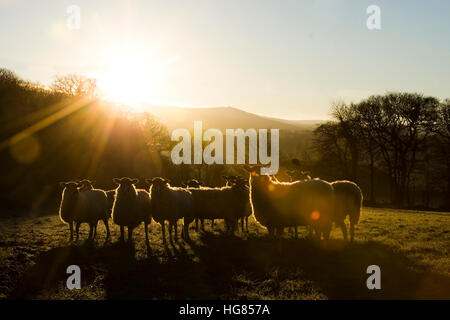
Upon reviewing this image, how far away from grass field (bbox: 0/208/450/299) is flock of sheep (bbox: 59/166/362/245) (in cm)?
93

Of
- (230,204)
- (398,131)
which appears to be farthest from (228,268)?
(398,131)

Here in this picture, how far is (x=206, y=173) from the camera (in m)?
68.7

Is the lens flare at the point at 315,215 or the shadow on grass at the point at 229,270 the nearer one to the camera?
the shadow on grass at the point at 229,270

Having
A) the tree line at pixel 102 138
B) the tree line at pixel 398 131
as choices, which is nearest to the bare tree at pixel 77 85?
the tree line at pixel 102 138

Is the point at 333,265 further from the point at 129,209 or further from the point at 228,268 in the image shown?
the point at 129,209

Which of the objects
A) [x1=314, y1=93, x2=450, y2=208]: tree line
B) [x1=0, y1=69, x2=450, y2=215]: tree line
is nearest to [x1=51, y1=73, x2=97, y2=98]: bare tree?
[x1=0, y1=69, x2=450, y2=215]: tree line

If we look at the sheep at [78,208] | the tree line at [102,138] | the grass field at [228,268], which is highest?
the tree line at [102,138]

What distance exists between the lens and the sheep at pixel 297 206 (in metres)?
12.9

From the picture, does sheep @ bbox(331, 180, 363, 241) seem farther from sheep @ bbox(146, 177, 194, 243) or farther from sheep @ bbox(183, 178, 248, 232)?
sheep @ bbox(146, 177, 194, 243)

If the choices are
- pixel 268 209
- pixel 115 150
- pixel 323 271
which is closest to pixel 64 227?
pixel 268 209

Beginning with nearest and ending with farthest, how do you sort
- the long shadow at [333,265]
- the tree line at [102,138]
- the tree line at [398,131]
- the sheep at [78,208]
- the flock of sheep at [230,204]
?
1. the long shadow at [333,265]
2. the flock of sheep at [230,204]
3. the sheep at [78,208]
4. the tree line at [102,138]
5. the tree line at [398,131]

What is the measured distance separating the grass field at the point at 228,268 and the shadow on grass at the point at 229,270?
24 millimetres

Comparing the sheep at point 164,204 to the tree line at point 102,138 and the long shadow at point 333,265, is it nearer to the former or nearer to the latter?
the long shadow at point 333,265

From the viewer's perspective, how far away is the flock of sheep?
42.7 feet
